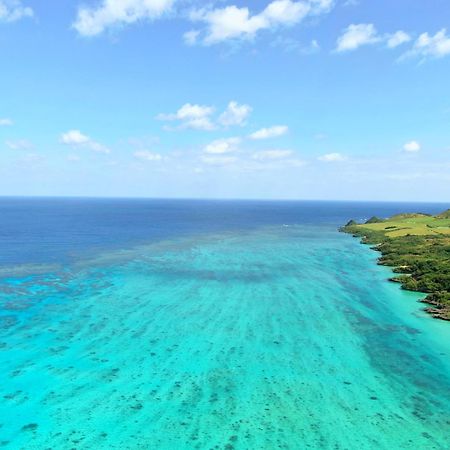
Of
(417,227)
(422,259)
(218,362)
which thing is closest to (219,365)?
(218,362)

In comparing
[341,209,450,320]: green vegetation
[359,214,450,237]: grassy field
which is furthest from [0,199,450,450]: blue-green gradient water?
[359,214,450,237]: grassy field

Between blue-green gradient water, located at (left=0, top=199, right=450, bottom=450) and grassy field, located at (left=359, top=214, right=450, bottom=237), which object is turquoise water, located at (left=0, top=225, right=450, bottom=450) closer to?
blue-green gradient water, located at (left=0, top=199, right=450, bottom=450)

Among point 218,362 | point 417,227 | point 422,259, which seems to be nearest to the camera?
point 218,362

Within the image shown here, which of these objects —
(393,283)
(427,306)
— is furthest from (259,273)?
(427,306)

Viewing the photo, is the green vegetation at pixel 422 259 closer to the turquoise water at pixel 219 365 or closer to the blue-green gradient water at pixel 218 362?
the turquoise water at pixel 219 365

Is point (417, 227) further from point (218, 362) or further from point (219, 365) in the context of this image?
point (219, 365)

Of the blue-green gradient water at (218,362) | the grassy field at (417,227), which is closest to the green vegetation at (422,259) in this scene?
the grassy field at (417,227)

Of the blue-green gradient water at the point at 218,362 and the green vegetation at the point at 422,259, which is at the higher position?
the green vegetation at the point at 422,259
